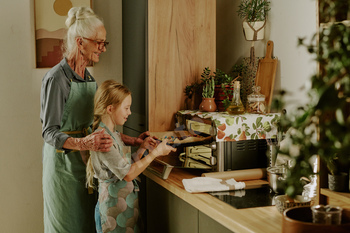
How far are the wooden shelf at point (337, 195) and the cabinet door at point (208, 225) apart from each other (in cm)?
37

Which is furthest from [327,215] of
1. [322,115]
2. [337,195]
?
[322,115]

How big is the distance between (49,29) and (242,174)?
1632 millimetres

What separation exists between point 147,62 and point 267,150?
84cm

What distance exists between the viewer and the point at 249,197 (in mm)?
1787

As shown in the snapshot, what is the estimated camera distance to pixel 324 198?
147 cm

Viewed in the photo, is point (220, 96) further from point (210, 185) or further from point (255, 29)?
point (210, 185)

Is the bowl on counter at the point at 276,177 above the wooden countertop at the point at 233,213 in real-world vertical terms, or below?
above

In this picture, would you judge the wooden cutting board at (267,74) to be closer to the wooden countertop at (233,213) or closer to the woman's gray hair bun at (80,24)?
the wooden countertop at (233,213)

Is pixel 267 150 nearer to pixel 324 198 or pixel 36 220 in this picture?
pixel 324 198

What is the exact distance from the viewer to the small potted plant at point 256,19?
96.3 inches

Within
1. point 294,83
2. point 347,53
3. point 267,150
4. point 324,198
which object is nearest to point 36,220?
point 267,150

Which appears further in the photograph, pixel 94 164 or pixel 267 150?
pixel 267 150

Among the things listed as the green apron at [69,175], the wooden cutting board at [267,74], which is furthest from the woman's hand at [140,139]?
the wooden cutting board at [267,74]

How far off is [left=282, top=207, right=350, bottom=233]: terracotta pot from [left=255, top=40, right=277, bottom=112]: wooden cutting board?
1159 millimetres
